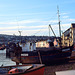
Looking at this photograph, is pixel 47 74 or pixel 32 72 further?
pixel 47 74

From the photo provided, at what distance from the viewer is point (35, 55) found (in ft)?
88.8

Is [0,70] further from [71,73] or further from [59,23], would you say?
[59,23]

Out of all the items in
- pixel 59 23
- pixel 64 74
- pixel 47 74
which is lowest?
pixel 47 74

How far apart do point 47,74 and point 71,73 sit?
8.70 m

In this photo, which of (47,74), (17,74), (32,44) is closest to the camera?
(17,74)

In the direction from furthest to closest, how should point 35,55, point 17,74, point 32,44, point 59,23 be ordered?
1. point 59,23
2. point 32,44
3. point 35,55
4. point 17,74

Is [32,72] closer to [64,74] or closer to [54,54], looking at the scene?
[64,74]

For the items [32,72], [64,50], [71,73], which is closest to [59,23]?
[64,50]

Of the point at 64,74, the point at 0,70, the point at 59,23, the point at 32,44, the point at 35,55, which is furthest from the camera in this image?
the point at 59,23

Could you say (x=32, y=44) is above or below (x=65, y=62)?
above

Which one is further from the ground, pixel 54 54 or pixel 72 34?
pixel 72 34

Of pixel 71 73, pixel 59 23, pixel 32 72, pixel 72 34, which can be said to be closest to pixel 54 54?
pixel 59 23

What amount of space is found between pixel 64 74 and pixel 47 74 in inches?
340

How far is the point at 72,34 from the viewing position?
5866 cm
